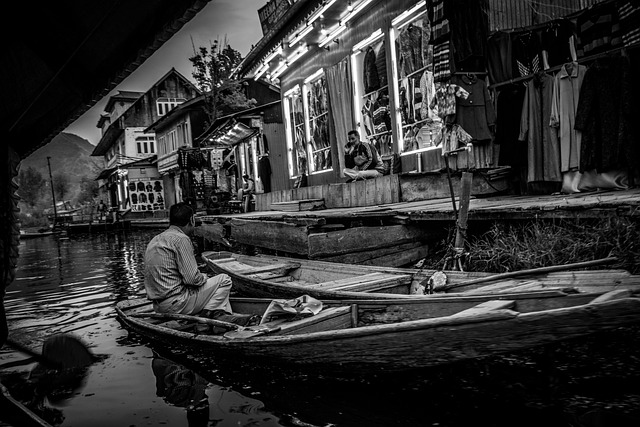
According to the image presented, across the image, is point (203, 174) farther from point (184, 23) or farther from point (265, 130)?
point (184, 23)

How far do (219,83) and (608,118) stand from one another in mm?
28745

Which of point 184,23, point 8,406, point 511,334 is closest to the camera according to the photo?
point 184,23

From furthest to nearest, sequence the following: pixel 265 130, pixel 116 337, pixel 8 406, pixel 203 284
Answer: pixel 265 130 → pixel 116 337 → pixel 203 284 → pixel 8 406

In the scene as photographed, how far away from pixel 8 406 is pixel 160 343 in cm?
219

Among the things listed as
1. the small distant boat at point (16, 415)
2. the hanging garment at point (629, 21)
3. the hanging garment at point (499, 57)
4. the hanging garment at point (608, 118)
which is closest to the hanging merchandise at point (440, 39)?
the hanging garment at point (499, 57)

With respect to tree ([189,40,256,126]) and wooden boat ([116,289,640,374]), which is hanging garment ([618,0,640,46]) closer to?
wooden boat ([116,289,640,374])

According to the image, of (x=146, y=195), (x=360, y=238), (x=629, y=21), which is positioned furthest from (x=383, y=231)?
(x=146, y=195)

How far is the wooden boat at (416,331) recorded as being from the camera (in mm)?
2734

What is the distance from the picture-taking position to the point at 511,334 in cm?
289

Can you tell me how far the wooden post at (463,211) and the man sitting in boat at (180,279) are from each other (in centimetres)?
240

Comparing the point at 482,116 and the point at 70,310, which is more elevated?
the point at 482,116

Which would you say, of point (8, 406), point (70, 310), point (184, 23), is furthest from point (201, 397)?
point (70, 310)

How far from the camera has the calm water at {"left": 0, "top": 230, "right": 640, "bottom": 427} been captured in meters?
3.19

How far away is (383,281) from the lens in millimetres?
4797
